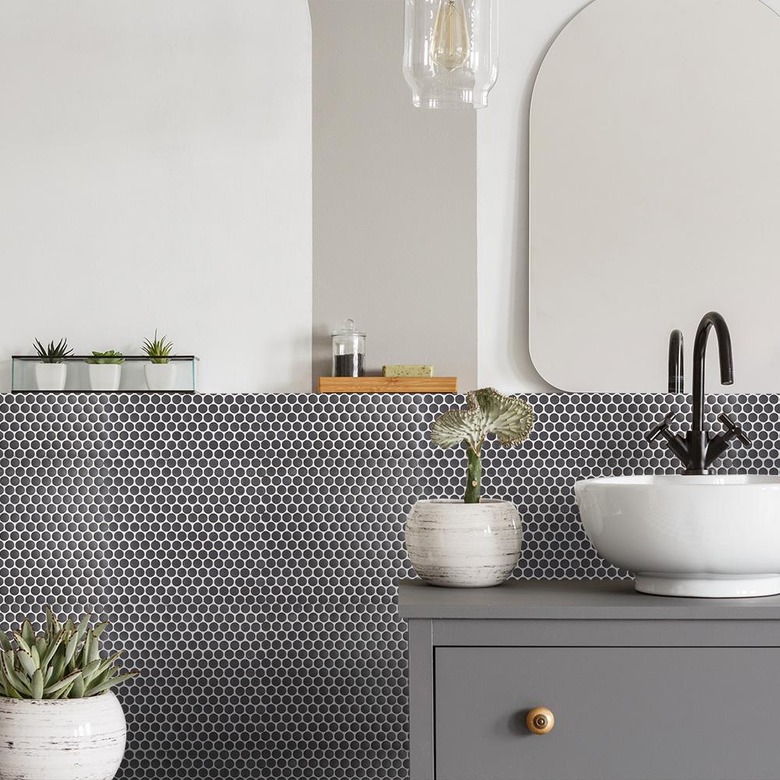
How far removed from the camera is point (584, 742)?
0.92 m

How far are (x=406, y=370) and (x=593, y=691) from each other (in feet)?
4.36

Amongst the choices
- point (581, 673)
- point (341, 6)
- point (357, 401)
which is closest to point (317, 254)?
point (341, 6)

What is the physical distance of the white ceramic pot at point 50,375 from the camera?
225cm

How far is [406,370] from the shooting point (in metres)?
2.20

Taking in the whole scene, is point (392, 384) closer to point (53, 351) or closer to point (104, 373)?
point (104, 373)

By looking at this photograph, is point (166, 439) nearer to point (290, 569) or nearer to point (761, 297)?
point (290, 569)

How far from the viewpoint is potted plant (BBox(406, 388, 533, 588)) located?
1.02 meters

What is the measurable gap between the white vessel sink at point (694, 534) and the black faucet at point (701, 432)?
0.17 metres

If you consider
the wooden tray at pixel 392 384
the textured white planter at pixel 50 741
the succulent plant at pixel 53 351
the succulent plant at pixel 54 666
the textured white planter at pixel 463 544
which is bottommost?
the textured white planter at pixel 50 741

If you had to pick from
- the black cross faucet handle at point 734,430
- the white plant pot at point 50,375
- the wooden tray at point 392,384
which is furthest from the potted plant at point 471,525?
the white plant pot at point 50,375

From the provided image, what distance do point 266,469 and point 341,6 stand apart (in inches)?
60.1

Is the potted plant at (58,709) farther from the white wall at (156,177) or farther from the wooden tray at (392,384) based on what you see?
the white wall at (156,177)

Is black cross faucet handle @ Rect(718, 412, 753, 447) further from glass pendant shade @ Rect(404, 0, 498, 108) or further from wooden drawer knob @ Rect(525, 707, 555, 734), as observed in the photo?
glass pendant shade @ Rect(404, 0, 498, 108)

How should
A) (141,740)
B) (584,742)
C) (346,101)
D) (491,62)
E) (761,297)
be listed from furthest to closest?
(346,101), (761,297), (491,62), (141,740), (584,742)
